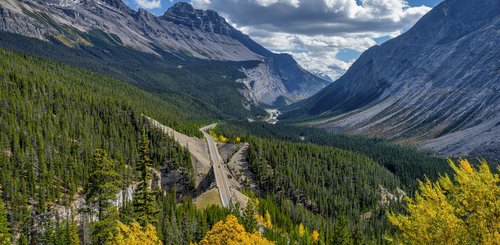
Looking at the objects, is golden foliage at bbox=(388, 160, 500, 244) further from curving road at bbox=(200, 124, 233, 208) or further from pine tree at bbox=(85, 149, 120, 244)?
curving road at bbox=(200, 124, 233, 208)

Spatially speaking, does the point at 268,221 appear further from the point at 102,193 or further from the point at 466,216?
the point at 466,216

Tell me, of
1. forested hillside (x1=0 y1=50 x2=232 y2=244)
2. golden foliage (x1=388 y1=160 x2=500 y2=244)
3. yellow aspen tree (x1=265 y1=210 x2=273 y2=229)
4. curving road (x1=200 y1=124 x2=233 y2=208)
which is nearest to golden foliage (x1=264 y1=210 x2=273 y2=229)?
yellow aspen tree (x1=265 y1=210 x2=273 y2=229)

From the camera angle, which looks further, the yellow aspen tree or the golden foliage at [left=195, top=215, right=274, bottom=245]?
the yellow aspen tree

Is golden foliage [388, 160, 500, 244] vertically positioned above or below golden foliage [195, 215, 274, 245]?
above

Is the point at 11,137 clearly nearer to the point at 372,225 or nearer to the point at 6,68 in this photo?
the point at 6,68

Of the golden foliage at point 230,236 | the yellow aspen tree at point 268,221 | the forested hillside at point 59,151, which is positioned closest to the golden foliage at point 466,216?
the golden foliage at point 230,236

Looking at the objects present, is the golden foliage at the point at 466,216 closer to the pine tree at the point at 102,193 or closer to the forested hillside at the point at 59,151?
the pine tree at the point at 102,193

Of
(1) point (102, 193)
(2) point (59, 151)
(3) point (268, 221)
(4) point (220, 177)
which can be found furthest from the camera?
(4) point (220, 177)

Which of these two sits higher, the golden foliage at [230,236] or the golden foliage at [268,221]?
the golden foliage at [230,236]

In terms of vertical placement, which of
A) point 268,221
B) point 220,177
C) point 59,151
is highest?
point 59,151

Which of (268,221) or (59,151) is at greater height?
(59,151)

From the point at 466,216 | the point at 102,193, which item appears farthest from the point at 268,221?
the point at 466,216

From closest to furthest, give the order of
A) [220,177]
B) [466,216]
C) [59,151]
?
1. [466,216]
2. [59,151]
3. [220,177]

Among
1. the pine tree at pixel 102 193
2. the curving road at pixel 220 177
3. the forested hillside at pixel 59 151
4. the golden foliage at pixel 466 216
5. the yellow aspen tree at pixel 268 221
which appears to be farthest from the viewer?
the curving road at pixel 220 177
